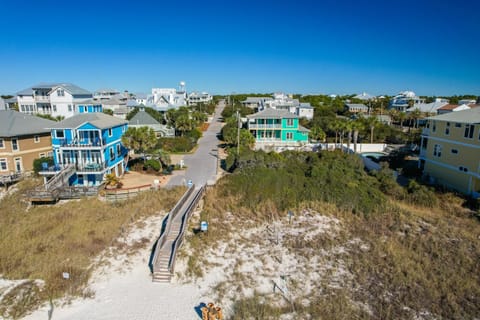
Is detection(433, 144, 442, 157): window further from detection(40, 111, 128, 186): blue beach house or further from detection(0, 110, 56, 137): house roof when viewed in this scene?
detection(0, 110, 56, 137): house roof

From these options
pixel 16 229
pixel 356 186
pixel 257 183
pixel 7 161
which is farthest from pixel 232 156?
pixel 7 161

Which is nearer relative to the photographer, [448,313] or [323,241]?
[448,313]

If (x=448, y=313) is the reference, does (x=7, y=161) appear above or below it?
above

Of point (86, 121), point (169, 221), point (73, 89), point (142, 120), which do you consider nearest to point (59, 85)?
point (73, 89)

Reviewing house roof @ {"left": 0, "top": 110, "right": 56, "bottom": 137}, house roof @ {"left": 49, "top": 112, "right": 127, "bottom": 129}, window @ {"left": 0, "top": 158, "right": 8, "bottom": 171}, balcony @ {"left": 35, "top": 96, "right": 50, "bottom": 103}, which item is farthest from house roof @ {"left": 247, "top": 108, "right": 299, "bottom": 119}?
balcony @ {"left": 35, "top": 96, "right": 50, "bottom": 103}

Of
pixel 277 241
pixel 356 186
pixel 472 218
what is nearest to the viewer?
pixel 277 241

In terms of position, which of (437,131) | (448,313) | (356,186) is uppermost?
(437,131)

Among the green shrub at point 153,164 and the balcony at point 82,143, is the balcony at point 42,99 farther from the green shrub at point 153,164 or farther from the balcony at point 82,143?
the green shrub at point 153,164

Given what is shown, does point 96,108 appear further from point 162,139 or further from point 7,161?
point 7,161
